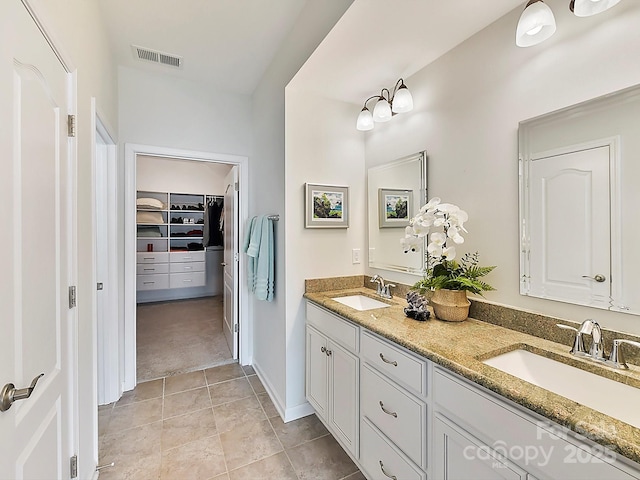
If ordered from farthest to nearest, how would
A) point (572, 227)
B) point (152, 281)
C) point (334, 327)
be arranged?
1. point (152, 281)
2. point (334, 327)
3. point (572, 227)

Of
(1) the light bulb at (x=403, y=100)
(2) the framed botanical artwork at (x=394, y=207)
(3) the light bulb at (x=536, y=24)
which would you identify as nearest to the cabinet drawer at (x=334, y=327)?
(2) the framed botanical artwork at (x=394, y=207)

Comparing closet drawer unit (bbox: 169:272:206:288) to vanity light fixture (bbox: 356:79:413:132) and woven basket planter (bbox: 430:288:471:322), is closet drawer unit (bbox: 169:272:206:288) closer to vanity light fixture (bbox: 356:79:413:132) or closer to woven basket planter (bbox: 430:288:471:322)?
vanity light fixture (bbox: 356:79:413:132)

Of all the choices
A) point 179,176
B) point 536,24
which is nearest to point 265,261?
point 536,24

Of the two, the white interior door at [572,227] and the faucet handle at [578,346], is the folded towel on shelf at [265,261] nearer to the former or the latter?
the white interior door at [572,227]

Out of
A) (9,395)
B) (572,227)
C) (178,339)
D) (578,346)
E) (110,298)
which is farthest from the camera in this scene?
(178,339)

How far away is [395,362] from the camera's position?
1.32 m

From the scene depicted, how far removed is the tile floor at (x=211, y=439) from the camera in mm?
1694

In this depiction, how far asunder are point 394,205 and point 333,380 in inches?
49.4

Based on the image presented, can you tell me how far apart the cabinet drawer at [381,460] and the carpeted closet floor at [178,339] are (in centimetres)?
197

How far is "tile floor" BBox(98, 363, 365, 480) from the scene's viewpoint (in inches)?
66.7

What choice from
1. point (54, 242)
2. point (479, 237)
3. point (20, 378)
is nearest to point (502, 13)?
point (479, 237)

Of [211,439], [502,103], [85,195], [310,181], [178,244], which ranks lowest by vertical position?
[211,439]

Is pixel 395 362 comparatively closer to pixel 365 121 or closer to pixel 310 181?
pixel 310 181

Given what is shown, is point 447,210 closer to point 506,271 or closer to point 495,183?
point 495,183
